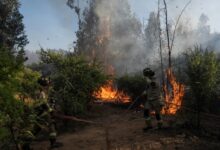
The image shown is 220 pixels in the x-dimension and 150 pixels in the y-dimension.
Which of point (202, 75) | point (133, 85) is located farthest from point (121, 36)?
point (202, 75)

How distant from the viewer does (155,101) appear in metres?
12.6

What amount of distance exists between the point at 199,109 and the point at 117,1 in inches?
2317

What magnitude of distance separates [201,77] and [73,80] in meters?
5.61

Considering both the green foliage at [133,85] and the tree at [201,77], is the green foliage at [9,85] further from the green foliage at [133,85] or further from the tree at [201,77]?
the green foliage at [133,85]

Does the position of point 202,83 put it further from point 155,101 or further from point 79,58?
point 79,58

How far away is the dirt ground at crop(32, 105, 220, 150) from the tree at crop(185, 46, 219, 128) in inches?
59.9

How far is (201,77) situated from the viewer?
1309 centimetres

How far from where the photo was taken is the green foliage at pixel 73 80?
1507 centimetres

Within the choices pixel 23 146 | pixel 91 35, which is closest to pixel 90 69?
pixel 23 146

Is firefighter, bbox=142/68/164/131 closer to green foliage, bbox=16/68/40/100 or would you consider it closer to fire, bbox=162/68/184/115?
fire, bbox=162/68/184/115

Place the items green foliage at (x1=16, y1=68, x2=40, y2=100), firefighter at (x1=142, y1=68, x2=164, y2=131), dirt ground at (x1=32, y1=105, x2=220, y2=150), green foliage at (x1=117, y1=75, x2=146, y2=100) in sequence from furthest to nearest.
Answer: green foliage at (x1=117, y1=75, x2=146, y2=100) < firefighter at (x1=142, y1=68, x2=164, y2=131) < dirt ground at (x1=32, y1=105, x2=220, y2=150) < green foliage at (x1=16, y1=68, x2=40, y2=100)

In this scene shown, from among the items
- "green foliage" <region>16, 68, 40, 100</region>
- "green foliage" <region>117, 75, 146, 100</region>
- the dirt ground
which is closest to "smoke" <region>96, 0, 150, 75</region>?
"green foliage" <region>117, 75, 146, 100</region>

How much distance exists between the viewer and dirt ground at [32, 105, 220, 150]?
10758 mm

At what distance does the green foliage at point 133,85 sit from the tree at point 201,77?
251 inches
